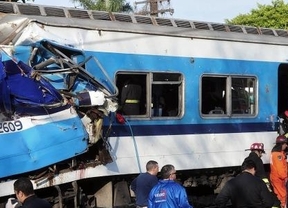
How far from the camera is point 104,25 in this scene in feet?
34.8

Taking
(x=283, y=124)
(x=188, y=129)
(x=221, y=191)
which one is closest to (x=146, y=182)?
(x=221, y=191)

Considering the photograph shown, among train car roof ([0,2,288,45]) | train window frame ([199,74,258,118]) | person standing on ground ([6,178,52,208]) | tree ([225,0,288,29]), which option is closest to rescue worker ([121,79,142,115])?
train car roof ([0,2,288,45])

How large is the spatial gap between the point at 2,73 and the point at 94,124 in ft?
5.37

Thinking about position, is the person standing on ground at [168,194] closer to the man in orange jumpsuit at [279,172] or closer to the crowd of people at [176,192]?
the crowd of people at [176,192]

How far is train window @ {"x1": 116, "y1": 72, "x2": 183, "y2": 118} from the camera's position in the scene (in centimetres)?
1082

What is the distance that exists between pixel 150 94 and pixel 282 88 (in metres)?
4.08

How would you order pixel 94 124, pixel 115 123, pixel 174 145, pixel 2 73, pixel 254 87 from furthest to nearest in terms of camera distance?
pixel 254 87 → pixel 174 145 → pixel 115 123 → pixel 94 124 → pixel 2 73

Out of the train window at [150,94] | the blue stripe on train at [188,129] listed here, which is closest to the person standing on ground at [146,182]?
the blue stripe on train at [188,129]

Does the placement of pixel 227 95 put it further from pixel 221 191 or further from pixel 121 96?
pixel 221 191

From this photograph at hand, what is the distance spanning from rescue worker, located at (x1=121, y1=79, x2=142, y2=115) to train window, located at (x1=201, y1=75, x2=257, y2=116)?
144cm

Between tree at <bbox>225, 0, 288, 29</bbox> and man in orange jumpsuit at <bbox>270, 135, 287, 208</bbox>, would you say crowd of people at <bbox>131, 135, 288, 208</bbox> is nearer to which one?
man in orange jumpsuit at <bbox>270, 135, 287, 208</bbox>

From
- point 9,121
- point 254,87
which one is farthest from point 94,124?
point 254,87

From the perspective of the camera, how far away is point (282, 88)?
1402 cm

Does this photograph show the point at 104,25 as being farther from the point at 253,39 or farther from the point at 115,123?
the point at 253,39
